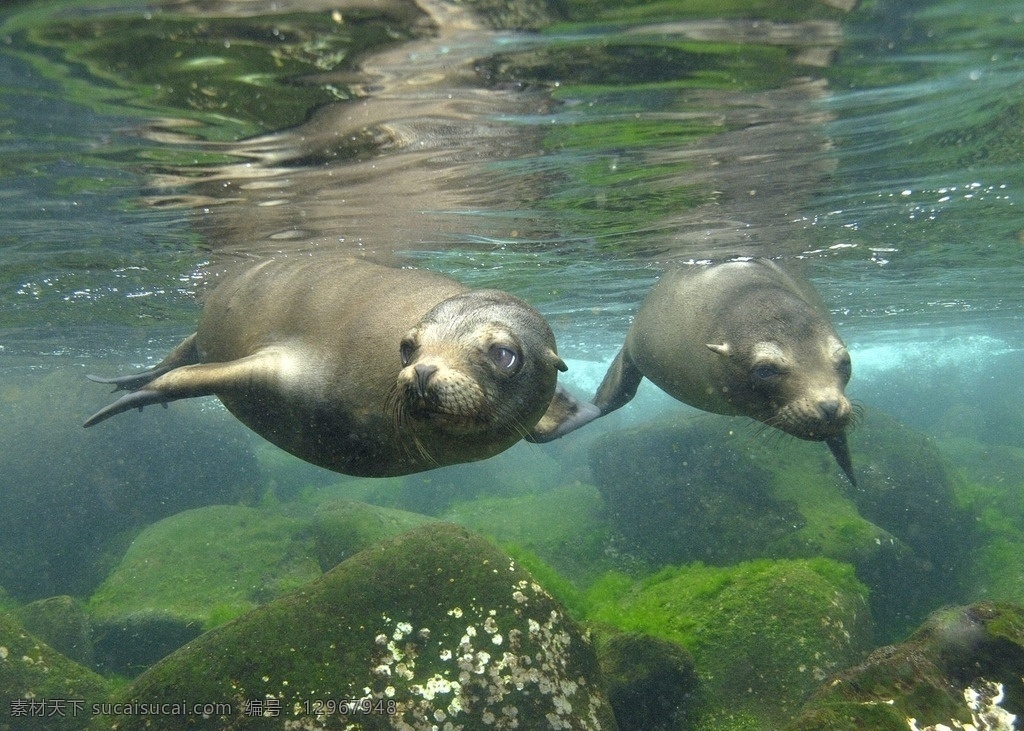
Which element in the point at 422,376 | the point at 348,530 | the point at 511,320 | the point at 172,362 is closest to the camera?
the point at 422,376

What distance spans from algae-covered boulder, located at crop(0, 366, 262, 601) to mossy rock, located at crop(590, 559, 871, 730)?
12370mm

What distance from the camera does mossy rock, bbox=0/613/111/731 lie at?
5270 mm

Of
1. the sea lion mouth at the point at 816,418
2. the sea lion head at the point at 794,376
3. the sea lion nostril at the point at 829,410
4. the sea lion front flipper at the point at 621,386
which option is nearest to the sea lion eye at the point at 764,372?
the sea lion head at the point at 794,376

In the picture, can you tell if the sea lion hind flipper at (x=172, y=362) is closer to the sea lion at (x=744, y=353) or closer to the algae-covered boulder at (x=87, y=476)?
the sea lion at (x=744, y=353)

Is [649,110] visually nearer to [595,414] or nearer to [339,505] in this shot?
[595,414]

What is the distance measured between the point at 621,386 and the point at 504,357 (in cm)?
521

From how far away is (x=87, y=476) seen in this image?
15.5 m

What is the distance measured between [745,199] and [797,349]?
3.63 metres

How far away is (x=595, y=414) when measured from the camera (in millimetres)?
5531

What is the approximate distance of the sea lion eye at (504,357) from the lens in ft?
11.5

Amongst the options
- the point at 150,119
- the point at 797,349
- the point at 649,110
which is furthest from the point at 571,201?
the point at 150,119

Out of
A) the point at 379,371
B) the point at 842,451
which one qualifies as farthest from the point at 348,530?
the point at 842,451

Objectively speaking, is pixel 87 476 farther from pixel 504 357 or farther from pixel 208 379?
pixel 504 357

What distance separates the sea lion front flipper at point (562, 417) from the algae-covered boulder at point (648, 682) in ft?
5.55
